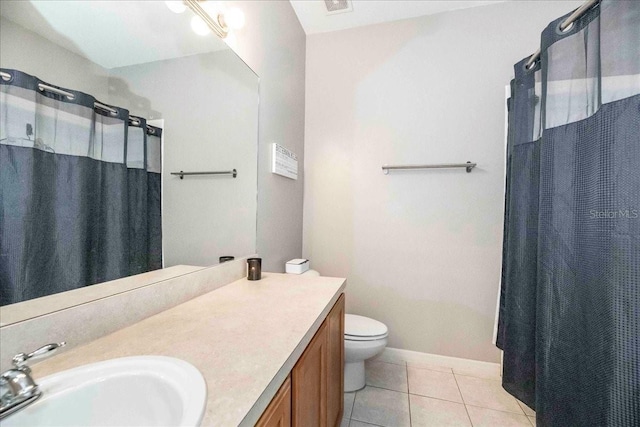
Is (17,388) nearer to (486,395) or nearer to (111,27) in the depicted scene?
(111,27)

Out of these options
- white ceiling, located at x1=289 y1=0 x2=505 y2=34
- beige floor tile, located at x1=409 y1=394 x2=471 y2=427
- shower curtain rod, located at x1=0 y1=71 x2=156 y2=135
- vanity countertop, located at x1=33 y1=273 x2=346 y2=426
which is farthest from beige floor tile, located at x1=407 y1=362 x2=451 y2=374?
white ceiling, located at x1=289 y1=0 x2=505 y2=34

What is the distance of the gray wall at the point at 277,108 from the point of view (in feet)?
4.77

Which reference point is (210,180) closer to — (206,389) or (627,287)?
(206,389)

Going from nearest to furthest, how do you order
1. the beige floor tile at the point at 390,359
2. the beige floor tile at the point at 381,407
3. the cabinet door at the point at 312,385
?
the cabinet door at the point at 312,385, the beige floor tile at the point at 381,407, the beige floor tile at the point at 390,359

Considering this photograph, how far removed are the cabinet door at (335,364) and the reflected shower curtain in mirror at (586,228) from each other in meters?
0.89

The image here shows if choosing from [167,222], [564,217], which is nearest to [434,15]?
[564,217]

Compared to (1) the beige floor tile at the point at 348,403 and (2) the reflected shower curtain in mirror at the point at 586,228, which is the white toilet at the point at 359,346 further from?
(2) the reflected shower curtain in mirror at the point at 586,228

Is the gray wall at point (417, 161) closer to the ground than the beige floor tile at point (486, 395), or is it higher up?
higher up

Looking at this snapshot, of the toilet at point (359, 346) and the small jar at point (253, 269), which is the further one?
the toilet at point (359, 346)

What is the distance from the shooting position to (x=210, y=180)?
3.91 ft

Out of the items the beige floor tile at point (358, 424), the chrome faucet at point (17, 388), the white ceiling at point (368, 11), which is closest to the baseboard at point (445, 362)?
the beige floor tile at point (358, 424)

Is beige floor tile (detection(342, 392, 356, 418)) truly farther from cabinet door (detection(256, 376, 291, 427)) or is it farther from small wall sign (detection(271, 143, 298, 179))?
small wall sign (detection(271, 143, 298, 179))

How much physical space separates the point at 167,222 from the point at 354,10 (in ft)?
6.61

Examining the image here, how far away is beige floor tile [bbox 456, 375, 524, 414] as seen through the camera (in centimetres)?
153
